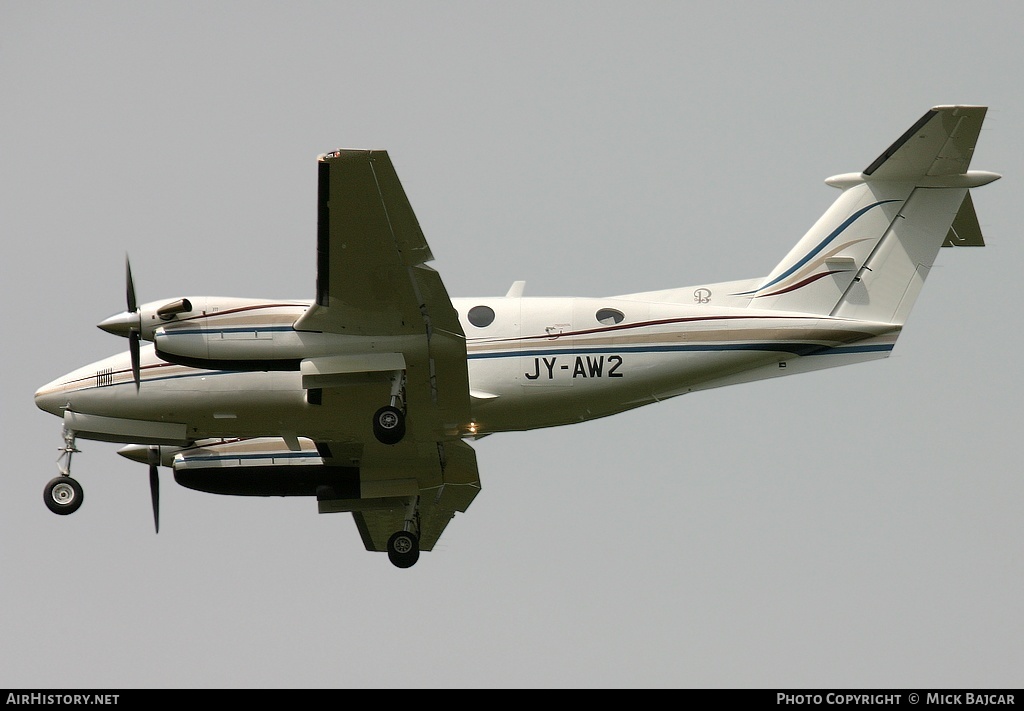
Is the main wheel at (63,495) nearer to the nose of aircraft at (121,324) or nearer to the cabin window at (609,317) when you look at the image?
the nose of aircraft at (121,324)

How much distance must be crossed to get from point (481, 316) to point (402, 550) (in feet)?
16.2

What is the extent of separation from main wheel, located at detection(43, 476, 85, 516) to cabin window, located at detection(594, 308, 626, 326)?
31.3 feet

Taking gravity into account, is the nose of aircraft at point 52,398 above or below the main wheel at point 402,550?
above

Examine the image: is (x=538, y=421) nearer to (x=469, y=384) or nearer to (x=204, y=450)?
(x=469, y=384)

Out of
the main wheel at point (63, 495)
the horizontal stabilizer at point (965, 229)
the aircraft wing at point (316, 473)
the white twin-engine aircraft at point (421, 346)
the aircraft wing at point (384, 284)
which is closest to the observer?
the aircraft wing at point (384, 284)

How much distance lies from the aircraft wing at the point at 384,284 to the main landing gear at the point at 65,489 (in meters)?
5.47

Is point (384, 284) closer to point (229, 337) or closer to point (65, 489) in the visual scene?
point (229, 337)

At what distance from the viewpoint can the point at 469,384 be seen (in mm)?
20328

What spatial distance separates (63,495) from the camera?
72.8 ft

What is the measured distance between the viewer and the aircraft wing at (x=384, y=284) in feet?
58.3

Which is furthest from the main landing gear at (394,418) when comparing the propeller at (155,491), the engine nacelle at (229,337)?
the propeller at (155,491)

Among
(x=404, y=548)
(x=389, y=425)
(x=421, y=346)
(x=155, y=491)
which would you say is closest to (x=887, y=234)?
(x=421, y=346)
